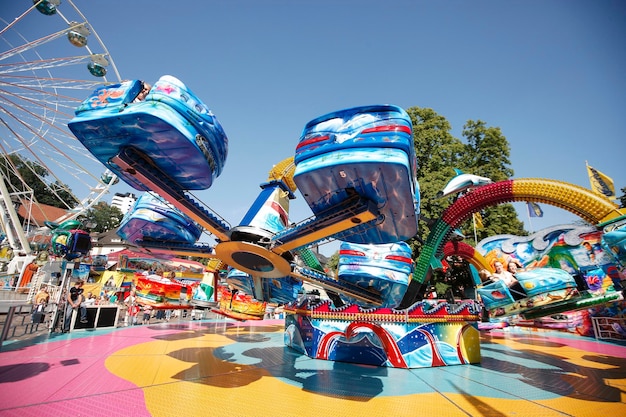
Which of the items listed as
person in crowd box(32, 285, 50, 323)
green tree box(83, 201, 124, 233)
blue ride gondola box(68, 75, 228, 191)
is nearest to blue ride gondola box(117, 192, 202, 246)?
blue ride gondola box(68, 75, 228, 191)

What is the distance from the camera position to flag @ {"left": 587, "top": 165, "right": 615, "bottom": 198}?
839cm

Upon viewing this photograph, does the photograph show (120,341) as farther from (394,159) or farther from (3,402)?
(394,159)

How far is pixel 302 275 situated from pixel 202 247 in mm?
2174

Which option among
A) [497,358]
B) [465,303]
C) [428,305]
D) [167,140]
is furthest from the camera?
[497,358]

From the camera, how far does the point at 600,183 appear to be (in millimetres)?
8789

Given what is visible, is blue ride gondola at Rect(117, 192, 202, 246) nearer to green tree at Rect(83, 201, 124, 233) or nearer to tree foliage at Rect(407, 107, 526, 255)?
tree foliage at Rect(407, 107, 526, 255)

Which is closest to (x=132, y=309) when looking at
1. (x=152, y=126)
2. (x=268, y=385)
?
(x=268, y=385)

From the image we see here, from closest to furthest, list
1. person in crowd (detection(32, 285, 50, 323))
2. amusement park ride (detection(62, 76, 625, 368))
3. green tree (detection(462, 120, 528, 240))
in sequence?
amusement park ride (detection(62, 76, 625, 368)), person in crowd (detection(32, 285, 50, 323)), green tree (detection(462, 120, 528, 240))

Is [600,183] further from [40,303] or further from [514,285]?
[40,303]

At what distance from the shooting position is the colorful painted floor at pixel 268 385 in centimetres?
409

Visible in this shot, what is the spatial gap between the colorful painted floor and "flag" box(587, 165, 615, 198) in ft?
14.9

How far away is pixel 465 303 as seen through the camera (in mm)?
8078

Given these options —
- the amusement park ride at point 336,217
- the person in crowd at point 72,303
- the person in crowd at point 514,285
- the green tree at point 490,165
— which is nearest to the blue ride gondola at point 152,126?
the amusement park ride at point 336,217

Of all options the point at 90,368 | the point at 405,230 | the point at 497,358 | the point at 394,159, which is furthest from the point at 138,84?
the point at 497,358
